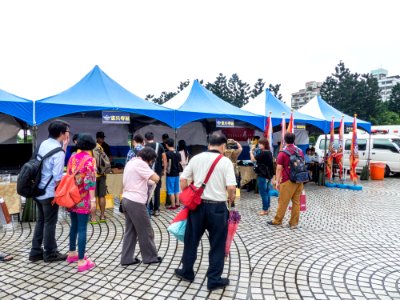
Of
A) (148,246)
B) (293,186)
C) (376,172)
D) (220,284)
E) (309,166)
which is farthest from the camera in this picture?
(376,172)

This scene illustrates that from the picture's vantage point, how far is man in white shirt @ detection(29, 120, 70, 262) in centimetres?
374

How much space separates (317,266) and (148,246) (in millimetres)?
2116

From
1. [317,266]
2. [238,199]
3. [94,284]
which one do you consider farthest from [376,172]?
A: [94,284]

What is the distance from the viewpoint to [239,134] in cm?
1329

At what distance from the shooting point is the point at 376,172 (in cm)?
1252

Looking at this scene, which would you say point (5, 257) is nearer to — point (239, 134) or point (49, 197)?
point (49, 197)

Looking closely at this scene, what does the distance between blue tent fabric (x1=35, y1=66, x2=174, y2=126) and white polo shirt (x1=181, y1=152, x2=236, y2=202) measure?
4.33m

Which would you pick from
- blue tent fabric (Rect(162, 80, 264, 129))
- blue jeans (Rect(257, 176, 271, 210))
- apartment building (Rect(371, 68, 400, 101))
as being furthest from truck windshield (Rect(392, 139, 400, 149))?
apartment building (Rect(371, 68, 400, 101))

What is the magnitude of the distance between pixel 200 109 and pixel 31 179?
551 cm

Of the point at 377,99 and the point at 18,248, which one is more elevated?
the point at 377,99

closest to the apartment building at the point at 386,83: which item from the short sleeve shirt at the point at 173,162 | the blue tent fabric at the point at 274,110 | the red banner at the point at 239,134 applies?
the red banner at the point at 239,134

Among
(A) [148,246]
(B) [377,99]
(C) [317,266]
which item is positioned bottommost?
(C) [317,266]

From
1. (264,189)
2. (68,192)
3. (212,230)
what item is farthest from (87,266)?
(264,189)

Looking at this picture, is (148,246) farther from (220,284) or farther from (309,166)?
(309,166)
